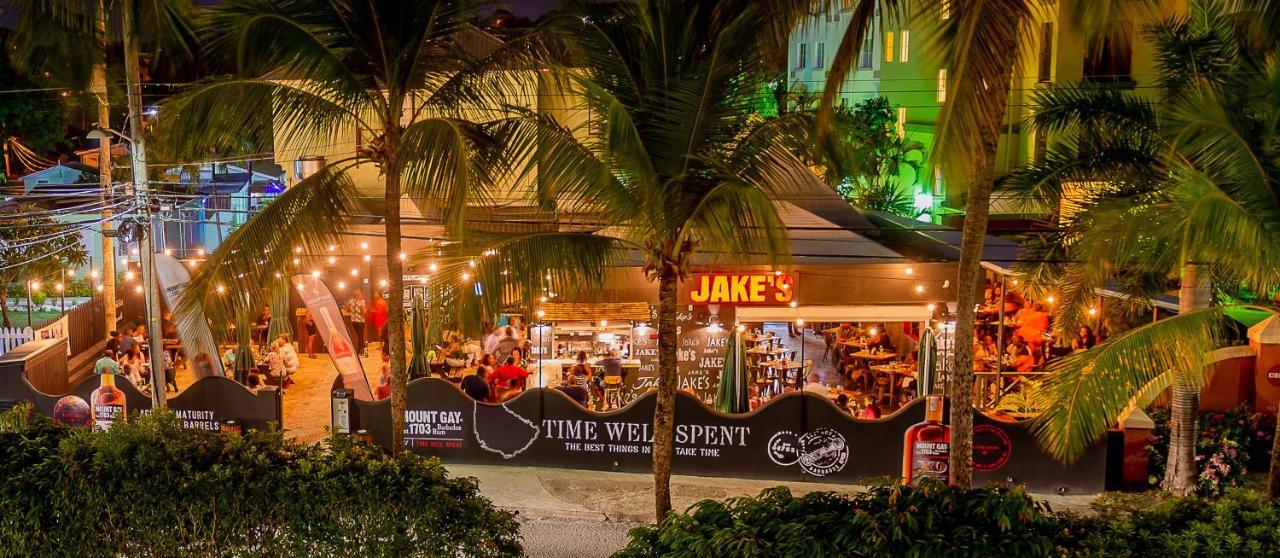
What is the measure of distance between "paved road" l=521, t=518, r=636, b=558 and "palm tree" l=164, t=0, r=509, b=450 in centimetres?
348

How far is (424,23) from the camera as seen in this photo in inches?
394

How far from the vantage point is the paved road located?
11.9m

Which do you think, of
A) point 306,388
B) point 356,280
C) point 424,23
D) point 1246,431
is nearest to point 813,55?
point 356,280

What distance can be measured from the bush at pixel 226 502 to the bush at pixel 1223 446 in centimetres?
864

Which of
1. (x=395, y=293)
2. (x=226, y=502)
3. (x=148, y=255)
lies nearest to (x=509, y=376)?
(x=148, y=255)

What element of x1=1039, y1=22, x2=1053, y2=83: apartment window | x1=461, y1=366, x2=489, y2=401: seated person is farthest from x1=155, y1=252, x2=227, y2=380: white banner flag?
x1=1039, y1=22, x2=1053, y2=83: apartment window

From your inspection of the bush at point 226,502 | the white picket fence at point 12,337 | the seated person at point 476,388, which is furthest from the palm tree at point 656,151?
the white picket fence at point 12,337

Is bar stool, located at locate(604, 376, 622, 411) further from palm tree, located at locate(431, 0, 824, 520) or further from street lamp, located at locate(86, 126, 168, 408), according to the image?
palm tree, located at locate(431, 0, 824, 520)

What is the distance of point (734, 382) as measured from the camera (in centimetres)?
1451

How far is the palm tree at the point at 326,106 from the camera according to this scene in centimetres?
954

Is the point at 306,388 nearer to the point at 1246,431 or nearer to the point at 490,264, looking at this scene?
the point at 490,264

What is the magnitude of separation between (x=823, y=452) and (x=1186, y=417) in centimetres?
415

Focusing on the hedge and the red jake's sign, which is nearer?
the hedge

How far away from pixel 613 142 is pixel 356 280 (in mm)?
15722
